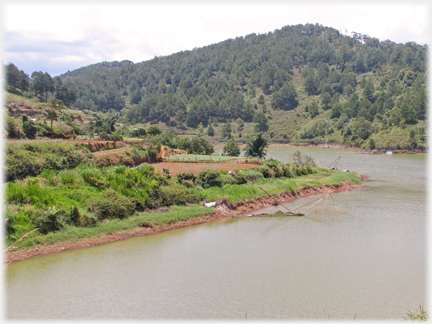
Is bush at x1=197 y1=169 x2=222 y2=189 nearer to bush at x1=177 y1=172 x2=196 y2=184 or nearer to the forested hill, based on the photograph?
bush at x1=177 y1=172 x2=196 y2=184

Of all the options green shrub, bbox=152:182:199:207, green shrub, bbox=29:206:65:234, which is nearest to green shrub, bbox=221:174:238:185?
green shrub, bbox=152:182:199:207

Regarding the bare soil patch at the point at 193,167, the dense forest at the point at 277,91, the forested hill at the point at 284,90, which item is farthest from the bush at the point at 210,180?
the forested hill at the point at 284,90

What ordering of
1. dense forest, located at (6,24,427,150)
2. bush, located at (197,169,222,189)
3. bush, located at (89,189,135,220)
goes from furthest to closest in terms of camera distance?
dense forest, located at (6,24,427,150) → bush, located at (197,169,222,189) → bush, located at (89,189,135,220)

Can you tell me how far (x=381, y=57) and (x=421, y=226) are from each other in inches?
5720

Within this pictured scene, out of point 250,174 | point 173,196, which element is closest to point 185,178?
point 173,196

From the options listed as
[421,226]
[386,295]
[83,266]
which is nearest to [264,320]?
[386,295]

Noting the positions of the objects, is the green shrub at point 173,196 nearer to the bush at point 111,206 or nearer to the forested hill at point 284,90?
the bush at point 111,206

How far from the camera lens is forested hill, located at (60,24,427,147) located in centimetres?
9531

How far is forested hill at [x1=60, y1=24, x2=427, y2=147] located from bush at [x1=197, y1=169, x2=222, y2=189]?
58085mm

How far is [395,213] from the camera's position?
24203 mm

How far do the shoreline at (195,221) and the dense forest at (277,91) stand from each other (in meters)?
49.7

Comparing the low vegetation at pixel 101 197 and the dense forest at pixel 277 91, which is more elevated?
the dense forest at pixel 277 91

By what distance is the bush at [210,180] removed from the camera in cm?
2541

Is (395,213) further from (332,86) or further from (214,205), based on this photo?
(332,86)
